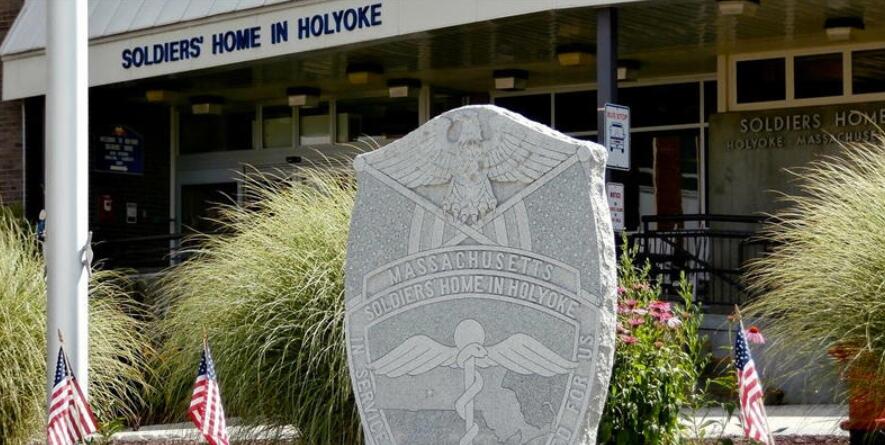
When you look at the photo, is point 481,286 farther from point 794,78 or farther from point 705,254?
Result: point 794,78

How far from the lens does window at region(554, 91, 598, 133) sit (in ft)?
61.9

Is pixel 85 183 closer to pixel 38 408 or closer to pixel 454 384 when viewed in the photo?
pixel 38 408

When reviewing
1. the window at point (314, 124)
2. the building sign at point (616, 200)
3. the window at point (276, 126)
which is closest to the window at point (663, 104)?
the window at point (314, 124)

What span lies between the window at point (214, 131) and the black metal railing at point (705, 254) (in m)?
7.43

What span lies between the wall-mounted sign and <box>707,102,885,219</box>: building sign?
7992 mm

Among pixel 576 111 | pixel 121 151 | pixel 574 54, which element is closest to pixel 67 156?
pixel 574 54

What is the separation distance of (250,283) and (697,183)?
9.65 m

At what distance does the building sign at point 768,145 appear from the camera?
16344mm

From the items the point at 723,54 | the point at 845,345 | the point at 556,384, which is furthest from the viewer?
the point at 723,54

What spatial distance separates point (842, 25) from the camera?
15078mm

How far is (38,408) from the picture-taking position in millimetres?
10133

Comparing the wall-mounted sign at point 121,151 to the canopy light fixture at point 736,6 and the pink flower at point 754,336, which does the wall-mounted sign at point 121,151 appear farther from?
the pink flower at point 754,336

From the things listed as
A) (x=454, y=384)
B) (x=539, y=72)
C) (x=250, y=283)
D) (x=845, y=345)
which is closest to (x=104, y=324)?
(x=250, y=283)

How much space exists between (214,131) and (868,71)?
9596 mm
